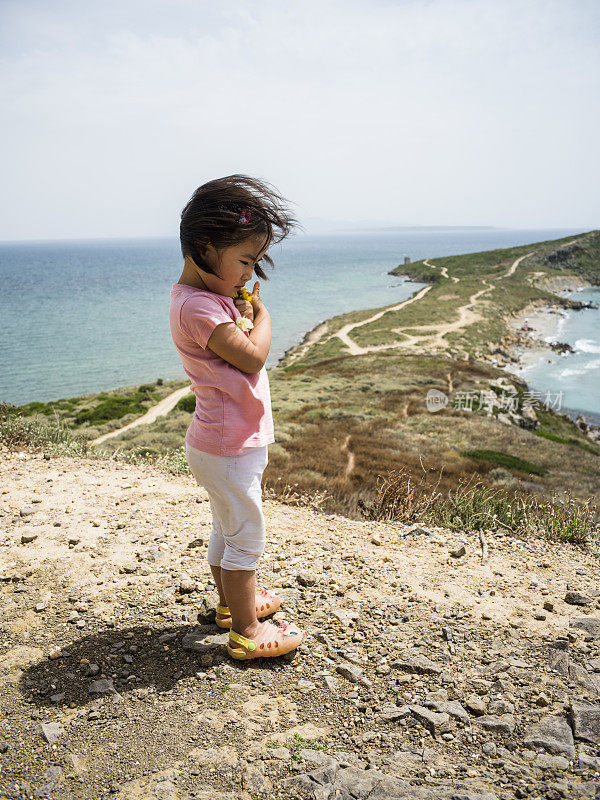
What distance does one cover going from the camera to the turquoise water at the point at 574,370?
95.8 feet

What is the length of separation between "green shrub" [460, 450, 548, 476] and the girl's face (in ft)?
41.1

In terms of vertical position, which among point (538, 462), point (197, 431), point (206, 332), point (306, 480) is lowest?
point (538, 462)

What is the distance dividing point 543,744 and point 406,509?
136 inches

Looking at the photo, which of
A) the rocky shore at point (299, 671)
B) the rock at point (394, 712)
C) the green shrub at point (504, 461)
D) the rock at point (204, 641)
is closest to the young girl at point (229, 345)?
the rock at point (204, 641)

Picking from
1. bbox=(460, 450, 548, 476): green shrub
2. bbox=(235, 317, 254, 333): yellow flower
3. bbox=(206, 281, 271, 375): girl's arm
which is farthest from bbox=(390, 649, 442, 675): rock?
bbox=(460, 450, 548, 476): green shrub

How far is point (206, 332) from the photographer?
2.23 metres

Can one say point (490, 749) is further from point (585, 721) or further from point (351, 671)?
point (351, 671)

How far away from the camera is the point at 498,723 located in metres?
2.38

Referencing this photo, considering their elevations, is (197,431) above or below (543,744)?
above

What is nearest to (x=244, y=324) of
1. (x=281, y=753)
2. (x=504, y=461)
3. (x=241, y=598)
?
(x=241, y=598)

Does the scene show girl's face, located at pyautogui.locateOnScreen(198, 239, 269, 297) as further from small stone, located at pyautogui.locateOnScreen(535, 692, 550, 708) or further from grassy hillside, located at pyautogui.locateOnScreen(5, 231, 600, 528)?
grassy hillside, located at pyautogui.locateOnScreen(5, 231, 600, 528)

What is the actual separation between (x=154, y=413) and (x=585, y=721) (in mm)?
22973

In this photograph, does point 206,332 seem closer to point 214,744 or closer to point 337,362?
point 214,744

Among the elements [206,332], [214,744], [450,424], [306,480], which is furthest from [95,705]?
[450,424]
